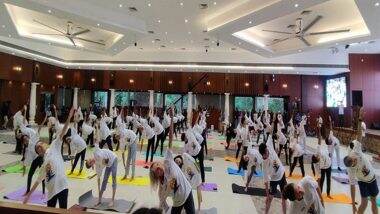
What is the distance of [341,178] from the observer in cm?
784

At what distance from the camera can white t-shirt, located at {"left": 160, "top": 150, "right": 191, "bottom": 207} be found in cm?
349

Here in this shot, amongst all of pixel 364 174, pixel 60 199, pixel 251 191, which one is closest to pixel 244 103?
pixel 251 191

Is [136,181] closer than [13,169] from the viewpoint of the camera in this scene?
Yes

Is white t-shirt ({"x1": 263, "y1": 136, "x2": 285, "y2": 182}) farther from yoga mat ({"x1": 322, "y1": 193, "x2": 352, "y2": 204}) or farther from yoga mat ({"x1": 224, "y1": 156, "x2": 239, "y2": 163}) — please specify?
yoga mat ({"x1": 224, "y1": 156, "x2": 239, "y2": 163})

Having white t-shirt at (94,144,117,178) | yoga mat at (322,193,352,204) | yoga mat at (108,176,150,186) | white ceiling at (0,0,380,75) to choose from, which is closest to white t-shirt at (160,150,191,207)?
white t-shirt at (94,144,117,178)

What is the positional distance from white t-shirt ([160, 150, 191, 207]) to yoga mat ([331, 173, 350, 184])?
5.89 meters

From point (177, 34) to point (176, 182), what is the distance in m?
11.3

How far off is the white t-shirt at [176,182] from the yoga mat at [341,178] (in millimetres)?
5890

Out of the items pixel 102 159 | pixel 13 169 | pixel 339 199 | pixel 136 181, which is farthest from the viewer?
pixel 13 169

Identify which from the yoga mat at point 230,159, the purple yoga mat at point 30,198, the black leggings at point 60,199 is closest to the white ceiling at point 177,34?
the yoga mat at point 230,159

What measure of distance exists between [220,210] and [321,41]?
369 inches

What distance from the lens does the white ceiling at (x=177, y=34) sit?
8242 mm

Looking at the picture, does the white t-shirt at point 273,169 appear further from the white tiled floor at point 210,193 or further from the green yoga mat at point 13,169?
the green yoga mat at point 13,169

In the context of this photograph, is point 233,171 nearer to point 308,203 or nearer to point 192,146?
point 192,146
